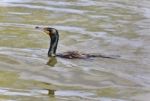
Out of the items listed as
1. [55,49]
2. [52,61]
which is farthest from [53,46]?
[52,61]

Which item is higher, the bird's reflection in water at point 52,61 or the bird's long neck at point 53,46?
the bird's long neck at point 53,46

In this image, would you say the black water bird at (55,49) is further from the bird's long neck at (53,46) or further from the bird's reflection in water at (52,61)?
the bird's reflection in water at (52,61)

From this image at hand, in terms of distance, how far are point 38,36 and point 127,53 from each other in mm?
2732

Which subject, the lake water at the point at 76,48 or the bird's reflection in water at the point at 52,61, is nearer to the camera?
the lake water at the point at 76,48

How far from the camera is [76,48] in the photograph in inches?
618

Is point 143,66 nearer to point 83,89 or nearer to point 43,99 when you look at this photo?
point 83,89

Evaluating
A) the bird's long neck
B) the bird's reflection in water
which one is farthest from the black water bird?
the bird's reflection in water

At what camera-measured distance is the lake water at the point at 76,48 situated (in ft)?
37.1

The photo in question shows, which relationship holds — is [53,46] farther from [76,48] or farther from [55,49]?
[76,48]

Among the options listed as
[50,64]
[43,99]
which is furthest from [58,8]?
[43,99]

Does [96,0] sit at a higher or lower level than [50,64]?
higher

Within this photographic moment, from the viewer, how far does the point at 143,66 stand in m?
13.7

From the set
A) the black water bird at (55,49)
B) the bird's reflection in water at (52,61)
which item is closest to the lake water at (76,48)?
the bird's reflection in water at (52,61)

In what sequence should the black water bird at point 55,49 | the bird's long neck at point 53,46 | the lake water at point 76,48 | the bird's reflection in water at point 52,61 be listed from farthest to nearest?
the bird's long neck at point 53,46
the black water bird at point 55,49
the bird's reflection in water at point 52,61
the lake water at point 76,48
